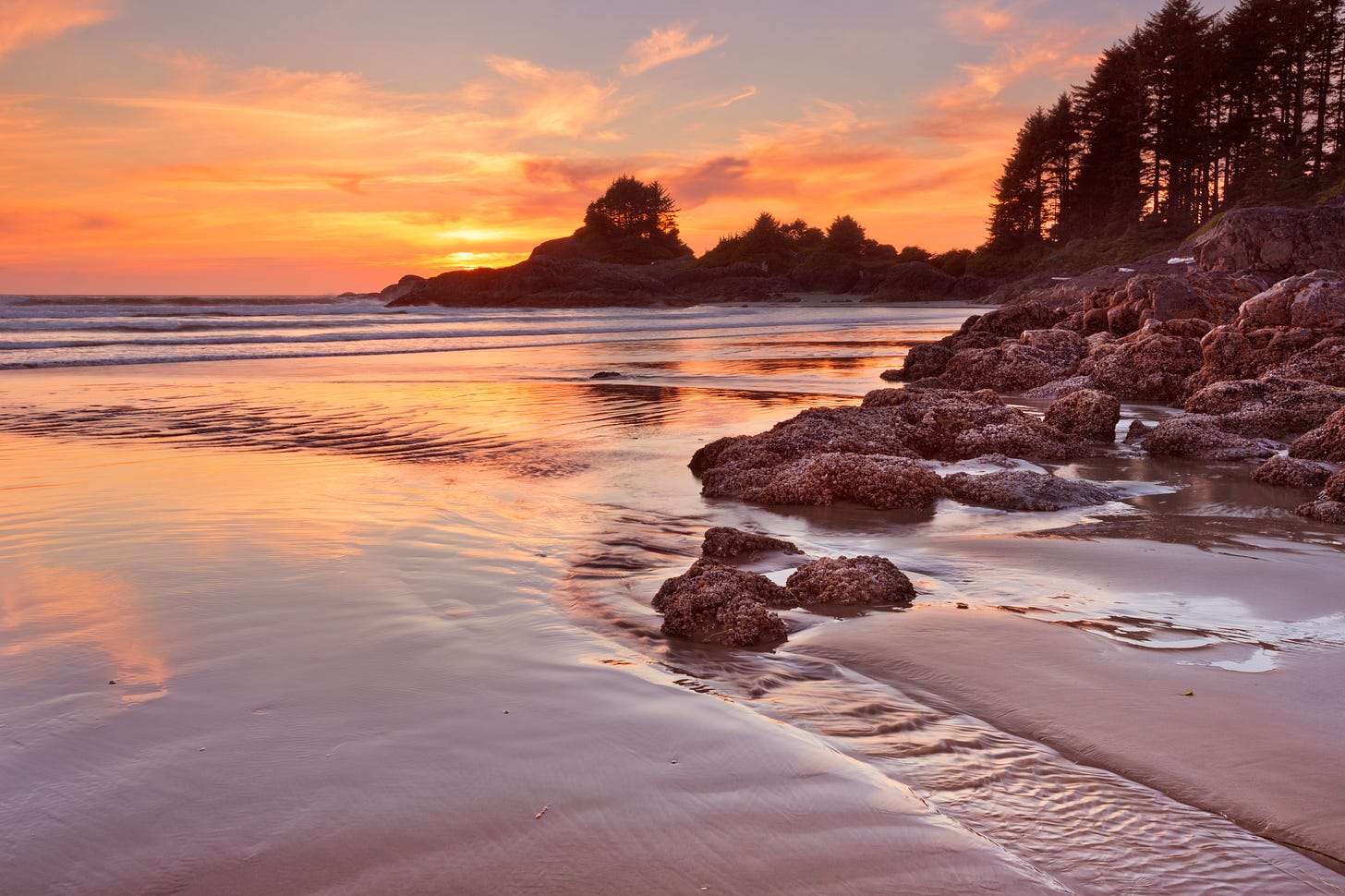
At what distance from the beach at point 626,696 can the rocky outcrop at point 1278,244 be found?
23.5 metres

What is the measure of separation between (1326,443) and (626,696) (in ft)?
21.4

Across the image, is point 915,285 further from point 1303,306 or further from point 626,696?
point 626,696

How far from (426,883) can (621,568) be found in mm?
2614

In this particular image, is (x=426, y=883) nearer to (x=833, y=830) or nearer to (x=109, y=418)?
(x=833, y=830)

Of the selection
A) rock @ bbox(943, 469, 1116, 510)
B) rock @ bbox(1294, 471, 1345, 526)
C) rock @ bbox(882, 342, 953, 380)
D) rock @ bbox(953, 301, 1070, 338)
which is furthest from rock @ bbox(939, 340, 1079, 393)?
rock @ bbox(1294, 471, 1345, 526)

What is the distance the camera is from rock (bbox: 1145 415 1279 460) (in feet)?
24.2

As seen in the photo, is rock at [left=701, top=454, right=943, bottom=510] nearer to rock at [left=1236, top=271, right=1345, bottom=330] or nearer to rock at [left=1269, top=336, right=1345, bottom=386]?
rock at [left=1269, top=336, right=1345, bottom=386]

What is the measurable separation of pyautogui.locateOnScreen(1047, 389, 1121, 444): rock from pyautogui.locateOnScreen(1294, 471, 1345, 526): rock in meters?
2.53

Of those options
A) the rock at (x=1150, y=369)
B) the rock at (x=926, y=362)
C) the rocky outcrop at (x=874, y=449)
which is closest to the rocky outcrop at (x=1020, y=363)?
the rock at (x=926, y=362)

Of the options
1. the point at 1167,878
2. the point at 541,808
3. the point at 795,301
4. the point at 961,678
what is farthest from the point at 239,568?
the point at 795,301

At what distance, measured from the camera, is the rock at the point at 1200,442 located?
290 inches

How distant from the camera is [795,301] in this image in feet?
187

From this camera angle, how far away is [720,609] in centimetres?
367

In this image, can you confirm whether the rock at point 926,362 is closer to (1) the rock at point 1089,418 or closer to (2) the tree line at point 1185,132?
(1) the rock at point 1089,418
